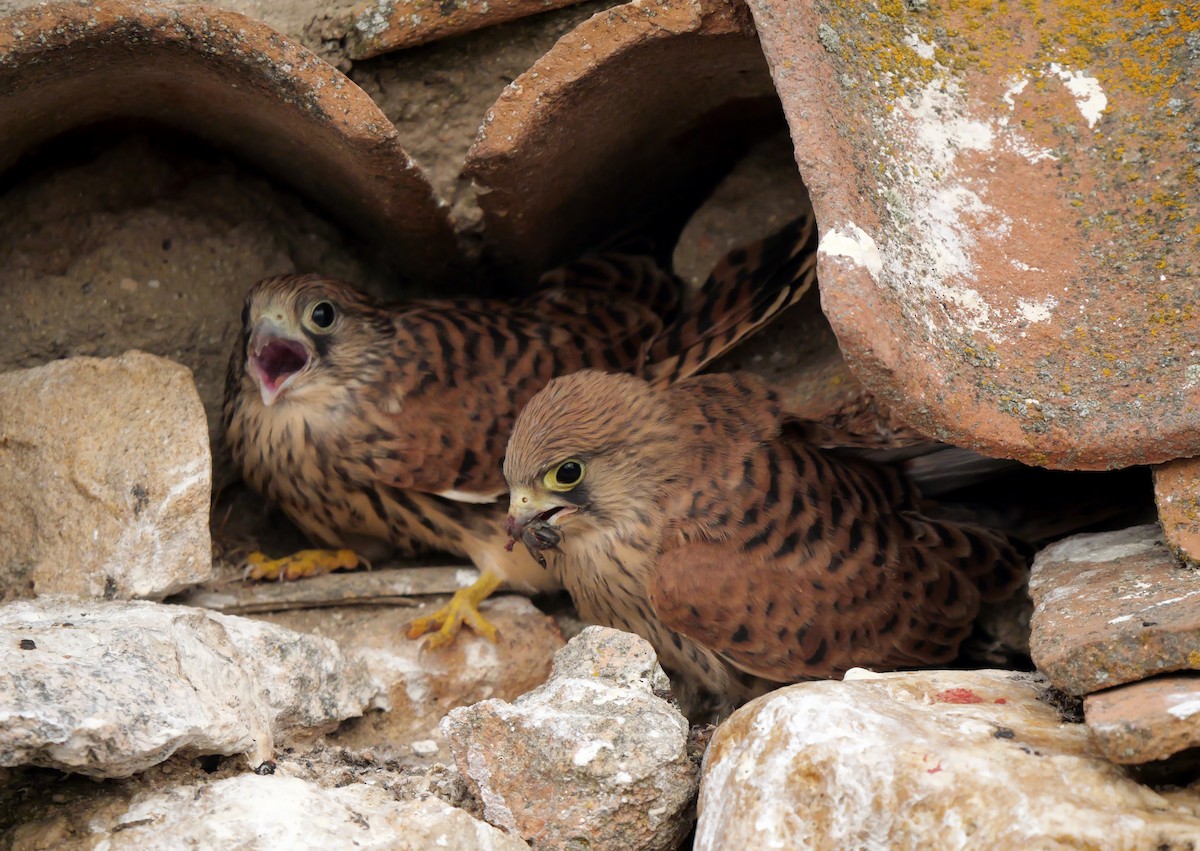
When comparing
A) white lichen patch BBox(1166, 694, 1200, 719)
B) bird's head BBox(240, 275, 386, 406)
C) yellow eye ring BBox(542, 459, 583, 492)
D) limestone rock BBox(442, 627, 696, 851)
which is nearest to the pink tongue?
bird's head BBox(240, 275, 386, 406)

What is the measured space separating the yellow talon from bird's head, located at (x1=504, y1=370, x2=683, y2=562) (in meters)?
0.27

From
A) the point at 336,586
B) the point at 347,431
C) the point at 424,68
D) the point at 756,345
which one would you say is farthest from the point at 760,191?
the point at 336,586

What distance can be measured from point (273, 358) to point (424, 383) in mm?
405

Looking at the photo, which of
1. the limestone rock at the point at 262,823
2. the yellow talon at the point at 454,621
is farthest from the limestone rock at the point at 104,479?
the limestone rock at the point at 262,823

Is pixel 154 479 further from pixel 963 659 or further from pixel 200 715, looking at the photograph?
pixel 963 659

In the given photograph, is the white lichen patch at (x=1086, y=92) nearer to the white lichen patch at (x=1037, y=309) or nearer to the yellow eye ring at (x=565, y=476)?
the white lichen patch at (x=1037, y=309)

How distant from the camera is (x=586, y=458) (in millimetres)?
3064

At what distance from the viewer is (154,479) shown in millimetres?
2963

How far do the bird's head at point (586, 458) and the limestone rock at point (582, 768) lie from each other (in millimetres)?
781

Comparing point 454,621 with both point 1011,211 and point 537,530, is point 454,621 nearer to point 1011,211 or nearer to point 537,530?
point 537,530

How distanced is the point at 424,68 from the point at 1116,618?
6.77 feet

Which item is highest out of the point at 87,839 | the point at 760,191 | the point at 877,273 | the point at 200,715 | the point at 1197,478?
Result: the point at 760,191

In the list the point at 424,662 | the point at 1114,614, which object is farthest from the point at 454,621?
the point at 1114,614

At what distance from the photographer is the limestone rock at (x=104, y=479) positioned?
9.46 ft
